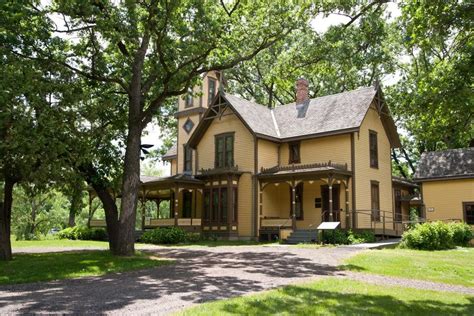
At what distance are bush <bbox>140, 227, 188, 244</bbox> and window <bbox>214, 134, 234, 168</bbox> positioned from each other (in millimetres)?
5609

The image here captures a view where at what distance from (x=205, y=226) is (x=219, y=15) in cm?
1509

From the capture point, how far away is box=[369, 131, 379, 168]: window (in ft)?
92.5

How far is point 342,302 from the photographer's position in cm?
868

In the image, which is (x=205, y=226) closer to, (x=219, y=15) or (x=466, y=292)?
(x=219, y=15)

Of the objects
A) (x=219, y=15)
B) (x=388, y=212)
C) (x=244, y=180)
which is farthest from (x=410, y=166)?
(x=219, y=15)

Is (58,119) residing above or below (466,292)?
above

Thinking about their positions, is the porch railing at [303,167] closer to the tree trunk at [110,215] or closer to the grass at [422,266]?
the grass at [422,266]

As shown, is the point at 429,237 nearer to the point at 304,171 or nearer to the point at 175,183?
the point at 304,171

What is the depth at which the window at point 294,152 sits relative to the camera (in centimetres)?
2875

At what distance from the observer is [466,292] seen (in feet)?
33.5

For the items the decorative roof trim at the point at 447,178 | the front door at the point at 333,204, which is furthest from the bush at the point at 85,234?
the decorative roof trim at the point at 447,178

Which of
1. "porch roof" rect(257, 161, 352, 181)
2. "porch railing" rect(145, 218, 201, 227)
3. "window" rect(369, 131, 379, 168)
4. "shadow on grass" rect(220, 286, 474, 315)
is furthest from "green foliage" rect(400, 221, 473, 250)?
"porch railing" rect(145, 218, 201, 227)

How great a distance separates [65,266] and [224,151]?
1697 centimetres

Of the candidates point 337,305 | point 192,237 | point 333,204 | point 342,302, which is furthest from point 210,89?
point 337,305
